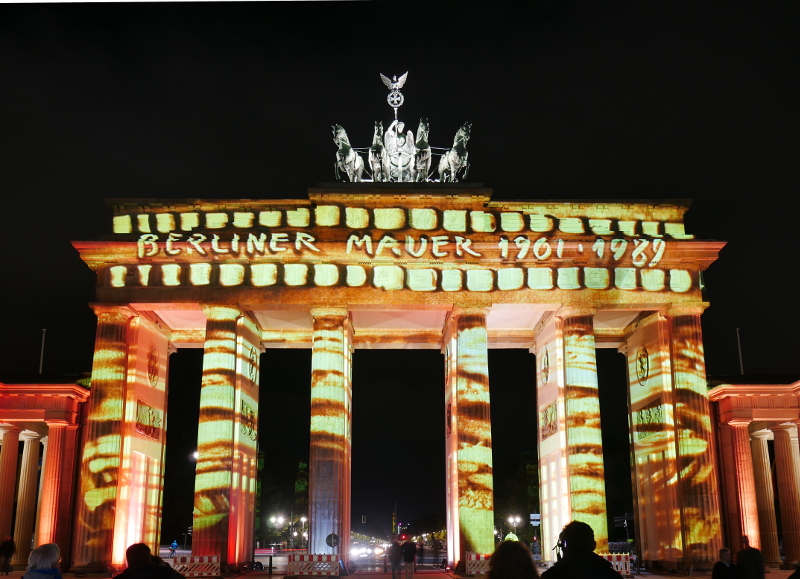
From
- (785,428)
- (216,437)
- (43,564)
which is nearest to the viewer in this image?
(43,564)

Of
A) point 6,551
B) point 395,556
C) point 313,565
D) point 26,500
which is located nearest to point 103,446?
point 6,551

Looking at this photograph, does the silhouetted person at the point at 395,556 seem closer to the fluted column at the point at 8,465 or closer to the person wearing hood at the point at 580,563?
the fluted column at the point at 8,465

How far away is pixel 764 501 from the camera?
1828 inches

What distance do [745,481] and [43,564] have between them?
135ft

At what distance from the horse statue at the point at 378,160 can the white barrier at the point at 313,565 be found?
18.9 m

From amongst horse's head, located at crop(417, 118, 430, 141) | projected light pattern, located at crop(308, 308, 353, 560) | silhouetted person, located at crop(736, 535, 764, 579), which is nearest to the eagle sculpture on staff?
horse's head, located at crop(417, 118, 430, 141)

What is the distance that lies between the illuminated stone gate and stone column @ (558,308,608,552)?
0.07m

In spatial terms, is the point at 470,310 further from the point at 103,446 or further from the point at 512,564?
the point at 512,564

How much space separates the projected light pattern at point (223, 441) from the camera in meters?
38.2

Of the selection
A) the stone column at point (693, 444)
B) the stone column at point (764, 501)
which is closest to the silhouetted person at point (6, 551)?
the stone column at point (693, 444)

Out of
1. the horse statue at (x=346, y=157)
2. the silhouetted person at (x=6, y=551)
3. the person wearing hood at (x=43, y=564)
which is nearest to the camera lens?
the person wearing hood at (x=43, y=564)

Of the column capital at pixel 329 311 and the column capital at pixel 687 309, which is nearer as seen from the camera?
the column capital at pixel 329 311

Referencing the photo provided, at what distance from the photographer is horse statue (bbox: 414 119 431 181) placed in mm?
43606

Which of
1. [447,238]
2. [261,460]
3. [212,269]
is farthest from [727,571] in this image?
[261,460]
